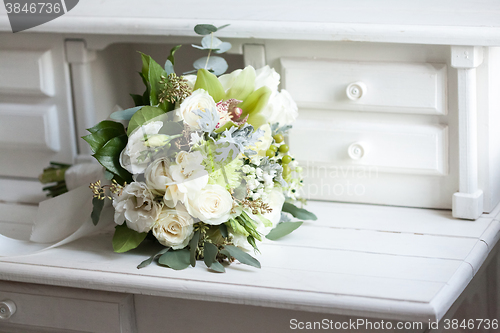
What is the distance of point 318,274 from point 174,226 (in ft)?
0.80

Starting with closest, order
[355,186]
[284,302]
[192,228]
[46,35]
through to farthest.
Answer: [284,302] < [192,228] < [355,186] < [46,35]

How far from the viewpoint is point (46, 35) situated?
1.27 m

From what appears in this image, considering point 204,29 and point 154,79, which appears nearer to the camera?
point 154,79

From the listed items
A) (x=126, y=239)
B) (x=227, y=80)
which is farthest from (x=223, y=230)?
(x=227, y=80)

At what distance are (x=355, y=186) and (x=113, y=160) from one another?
20.5 inches

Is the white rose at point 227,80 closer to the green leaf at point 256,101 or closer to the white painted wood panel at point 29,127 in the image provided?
the green leaf at point 256,101

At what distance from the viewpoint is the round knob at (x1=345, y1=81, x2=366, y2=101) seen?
1.07 meters

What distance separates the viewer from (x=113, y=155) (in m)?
0.89

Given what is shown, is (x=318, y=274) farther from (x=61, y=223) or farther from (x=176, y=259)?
(x=61, y=223)

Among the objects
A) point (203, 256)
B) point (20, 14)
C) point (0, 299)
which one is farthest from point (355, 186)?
point (20, 14)

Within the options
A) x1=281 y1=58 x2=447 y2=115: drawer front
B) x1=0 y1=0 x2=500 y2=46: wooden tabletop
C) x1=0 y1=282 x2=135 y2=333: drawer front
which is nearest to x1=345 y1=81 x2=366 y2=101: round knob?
x1=281 y1=58 x2=447 y2=115: drawer front

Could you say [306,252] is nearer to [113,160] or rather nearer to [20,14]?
[113,160]

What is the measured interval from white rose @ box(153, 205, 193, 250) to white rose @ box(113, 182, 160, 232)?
0.01 metres

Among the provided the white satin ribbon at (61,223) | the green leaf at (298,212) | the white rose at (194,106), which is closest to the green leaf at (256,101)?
the white rose at (194,106)
